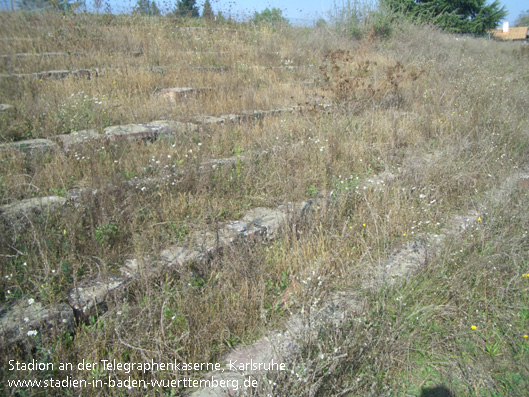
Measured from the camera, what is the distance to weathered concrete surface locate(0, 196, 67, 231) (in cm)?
298

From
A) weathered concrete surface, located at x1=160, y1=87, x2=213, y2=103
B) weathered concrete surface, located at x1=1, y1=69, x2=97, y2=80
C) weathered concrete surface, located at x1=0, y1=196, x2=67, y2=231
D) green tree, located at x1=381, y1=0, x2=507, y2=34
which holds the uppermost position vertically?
green tree, located at x1=381, y1=0, x2=507, y2=34

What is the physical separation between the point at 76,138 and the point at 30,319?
2870 millimetres

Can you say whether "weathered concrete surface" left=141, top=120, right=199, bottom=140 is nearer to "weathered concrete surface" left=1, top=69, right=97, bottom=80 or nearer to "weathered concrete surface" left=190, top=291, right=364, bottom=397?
"weathered concrete surface" left=1, top=69, right=97, bottom=80

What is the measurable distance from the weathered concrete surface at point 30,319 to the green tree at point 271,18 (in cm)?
1202

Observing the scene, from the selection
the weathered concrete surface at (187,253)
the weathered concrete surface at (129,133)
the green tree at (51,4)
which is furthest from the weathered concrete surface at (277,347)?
the green tree at (51,4)

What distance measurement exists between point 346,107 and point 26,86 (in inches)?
204

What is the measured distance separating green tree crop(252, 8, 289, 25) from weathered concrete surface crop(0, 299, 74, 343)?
39.4 ft

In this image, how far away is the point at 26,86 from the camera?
19.5 feet

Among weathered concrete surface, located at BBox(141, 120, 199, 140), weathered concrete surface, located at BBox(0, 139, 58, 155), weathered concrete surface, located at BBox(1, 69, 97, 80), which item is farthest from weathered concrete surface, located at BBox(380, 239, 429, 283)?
weathered concrete surface, located at BBox(1, 69, 97, 80)

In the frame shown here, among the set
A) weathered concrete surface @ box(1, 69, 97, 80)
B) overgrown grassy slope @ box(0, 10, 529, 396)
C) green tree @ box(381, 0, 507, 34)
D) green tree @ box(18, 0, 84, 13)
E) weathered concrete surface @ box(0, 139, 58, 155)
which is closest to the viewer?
overgrown grassy slope @ box(0, 10, 529, 396)

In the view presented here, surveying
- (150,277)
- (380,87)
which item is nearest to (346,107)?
(380,87)

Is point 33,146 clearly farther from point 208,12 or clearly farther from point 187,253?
point 208,12

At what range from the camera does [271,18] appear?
13.0 meters

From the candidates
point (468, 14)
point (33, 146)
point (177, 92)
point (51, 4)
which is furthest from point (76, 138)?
point (468, 14)
